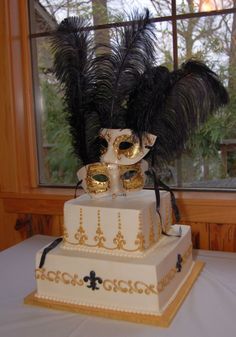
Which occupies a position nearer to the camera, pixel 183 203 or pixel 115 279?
pixel 115 279

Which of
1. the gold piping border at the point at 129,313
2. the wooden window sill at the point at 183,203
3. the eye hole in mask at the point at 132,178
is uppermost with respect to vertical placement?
the eye hole in mask at the point at 132,178

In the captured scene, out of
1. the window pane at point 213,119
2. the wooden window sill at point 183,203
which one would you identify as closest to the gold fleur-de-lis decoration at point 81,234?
the wooden window sill at point 183,203

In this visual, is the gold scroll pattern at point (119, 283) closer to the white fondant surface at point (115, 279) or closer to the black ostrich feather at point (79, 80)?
the white fondant surface at point (115, 279)

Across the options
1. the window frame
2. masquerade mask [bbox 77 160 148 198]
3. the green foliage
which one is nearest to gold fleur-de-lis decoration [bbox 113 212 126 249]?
masquerade mask [bbox 77 160 148 198]

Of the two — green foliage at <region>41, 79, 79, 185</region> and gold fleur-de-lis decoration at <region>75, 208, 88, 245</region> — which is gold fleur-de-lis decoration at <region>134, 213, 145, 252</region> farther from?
green foliage at <region>41, 79, 79, 185</region>

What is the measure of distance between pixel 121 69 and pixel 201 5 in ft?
2.10

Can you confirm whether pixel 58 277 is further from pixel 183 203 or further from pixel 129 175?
pixel 183 203

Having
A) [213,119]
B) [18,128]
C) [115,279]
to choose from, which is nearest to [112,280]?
[115,279]

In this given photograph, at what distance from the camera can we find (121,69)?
0.90 meters

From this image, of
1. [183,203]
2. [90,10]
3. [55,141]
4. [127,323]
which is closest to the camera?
[127,323]

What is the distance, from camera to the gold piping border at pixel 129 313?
0.75 m

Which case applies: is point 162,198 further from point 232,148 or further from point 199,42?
point 199,42

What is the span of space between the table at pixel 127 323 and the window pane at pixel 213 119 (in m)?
0.46

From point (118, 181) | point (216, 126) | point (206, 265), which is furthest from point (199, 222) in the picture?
point (118, 181)
